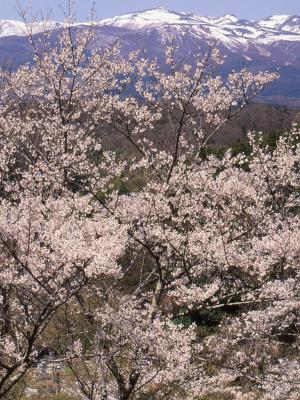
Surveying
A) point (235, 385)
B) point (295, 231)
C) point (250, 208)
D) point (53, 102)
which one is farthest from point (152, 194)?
point (235, 385)

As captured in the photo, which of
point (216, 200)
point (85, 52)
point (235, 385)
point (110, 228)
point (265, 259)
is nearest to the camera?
point (110, 228)

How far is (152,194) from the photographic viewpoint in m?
8.08

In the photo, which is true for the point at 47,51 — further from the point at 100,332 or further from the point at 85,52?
the point at 100,332

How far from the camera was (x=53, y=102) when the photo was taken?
1123cm

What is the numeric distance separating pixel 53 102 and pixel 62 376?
8.85 meters

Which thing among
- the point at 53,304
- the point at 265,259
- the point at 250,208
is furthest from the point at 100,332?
the point at 250,208

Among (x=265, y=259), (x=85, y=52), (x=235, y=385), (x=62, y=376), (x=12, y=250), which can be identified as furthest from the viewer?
(x=62, y=376)

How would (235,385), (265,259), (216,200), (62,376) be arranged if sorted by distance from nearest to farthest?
(265,259) → (216,200) → (235,385) → (62,376)

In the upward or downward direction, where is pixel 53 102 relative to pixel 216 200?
upward

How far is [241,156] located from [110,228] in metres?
3.22

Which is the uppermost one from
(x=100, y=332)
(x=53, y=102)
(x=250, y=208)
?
(x=53, y=102)

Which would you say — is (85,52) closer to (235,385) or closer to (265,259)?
(265,259)

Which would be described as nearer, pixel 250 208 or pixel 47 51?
pixel 250 208

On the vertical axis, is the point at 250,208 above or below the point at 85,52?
below
